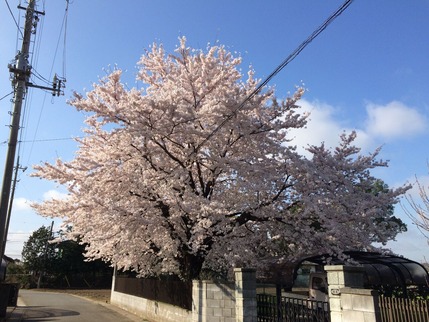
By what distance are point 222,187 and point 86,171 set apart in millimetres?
4953

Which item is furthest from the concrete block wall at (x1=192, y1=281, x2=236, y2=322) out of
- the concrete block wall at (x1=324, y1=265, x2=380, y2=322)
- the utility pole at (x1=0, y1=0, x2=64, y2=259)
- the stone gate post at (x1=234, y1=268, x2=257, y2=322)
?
the utility pole at (x1=0, y1=0, x2=64, y2=259)

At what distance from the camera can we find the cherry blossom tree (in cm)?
1236

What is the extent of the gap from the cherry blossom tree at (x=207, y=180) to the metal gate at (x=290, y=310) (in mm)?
2380

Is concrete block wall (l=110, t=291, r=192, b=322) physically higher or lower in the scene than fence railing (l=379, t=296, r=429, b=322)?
lower

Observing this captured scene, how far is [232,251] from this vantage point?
12.9m

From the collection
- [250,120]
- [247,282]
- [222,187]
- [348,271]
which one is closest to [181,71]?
[250,120]

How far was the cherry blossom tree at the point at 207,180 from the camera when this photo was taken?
40.5 feet

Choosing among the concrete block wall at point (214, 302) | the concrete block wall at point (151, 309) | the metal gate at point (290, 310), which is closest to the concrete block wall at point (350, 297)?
the metal gate at point (290, 310)

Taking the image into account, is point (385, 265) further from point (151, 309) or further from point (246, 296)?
point (151, 309)

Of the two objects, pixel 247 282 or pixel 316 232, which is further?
pixel 316 232

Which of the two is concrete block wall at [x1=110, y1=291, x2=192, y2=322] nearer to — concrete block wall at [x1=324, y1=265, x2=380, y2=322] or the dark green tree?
concrete block wall at [x1=324, y1=265, x2=380, y2=322]

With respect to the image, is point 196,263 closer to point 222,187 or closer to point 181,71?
point 222,187

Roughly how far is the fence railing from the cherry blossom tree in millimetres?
3489

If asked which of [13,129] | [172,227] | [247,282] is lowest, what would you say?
[247,282]
